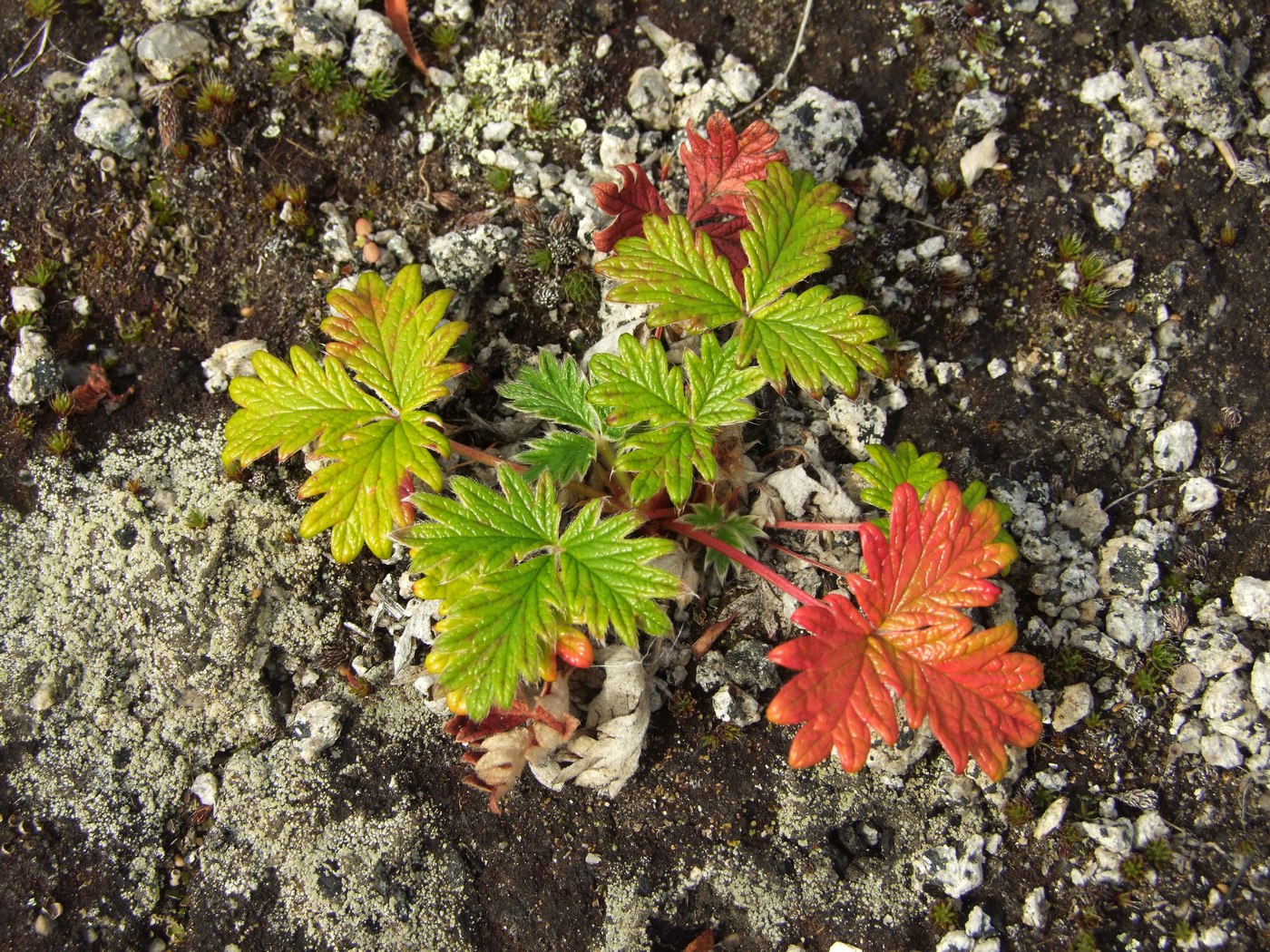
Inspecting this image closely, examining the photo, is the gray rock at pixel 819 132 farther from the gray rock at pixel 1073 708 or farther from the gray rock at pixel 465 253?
the gray rock at pixel 1073 708

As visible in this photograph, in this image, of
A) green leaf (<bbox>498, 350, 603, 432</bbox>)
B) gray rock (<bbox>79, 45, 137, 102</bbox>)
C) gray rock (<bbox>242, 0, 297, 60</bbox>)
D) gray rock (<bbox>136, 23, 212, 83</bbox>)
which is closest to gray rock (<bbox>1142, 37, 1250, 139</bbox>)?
green leaf (<bbox>498, 350, 603, 432</bbox>)

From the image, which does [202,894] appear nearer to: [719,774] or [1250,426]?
[719,774]

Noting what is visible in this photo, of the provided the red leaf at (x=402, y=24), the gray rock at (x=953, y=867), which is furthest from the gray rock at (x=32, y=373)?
the gray rock at (x=953, y=867)

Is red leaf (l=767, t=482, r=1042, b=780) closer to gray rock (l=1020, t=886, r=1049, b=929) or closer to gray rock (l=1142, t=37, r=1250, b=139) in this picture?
gray rock (l=1020, t=886, r=1049, b=929)

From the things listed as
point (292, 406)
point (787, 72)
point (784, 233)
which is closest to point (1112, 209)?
point (787, 72)

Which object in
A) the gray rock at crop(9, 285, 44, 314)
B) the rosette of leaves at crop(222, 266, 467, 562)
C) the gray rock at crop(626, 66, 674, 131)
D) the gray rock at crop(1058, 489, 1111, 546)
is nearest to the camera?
the rosette of leaves at crop(222, 266, 467, 562)

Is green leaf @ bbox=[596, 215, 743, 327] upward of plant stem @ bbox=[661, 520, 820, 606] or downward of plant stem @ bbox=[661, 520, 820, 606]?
upward
